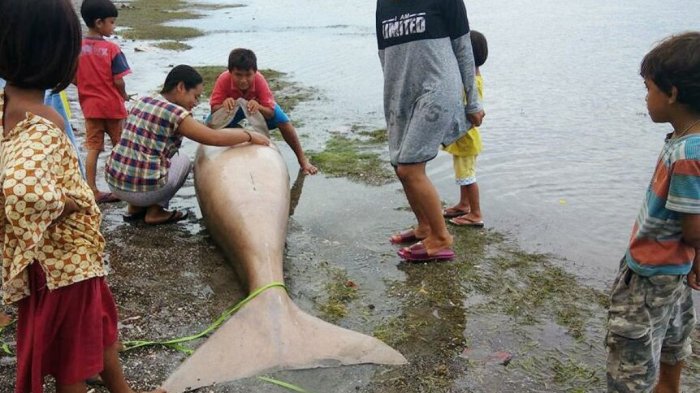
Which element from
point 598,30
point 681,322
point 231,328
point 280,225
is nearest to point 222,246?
point 280,225

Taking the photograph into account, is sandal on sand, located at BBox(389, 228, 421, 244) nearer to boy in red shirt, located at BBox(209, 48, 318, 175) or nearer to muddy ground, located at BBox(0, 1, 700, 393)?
muddy ground, located at BBox(0, 1, 700, 393)

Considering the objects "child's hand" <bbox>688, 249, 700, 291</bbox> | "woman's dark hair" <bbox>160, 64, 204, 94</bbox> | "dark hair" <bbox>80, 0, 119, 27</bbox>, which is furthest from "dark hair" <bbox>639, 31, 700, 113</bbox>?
"dark hair" <bbox>80, 0, 119, 27</bbox>

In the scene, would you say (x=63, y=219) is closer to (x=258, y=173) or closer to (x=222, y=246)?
(x=222, y=246)

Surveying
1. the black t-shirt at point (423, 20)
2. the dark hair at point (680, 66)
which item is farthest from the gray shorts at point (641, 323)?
the black t-shirt at point (423, 20)

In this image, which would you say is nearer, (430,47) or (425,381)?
(425,381)

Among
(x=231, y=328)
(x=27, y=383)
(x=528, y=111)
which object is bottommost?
(x=528, y=111)

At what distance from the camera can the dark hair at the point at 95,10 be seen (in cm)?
566

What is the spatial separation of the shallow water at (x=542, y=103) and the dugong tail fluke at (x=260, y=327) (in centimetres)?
211

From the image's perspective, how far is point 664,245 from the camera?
2.67 meters

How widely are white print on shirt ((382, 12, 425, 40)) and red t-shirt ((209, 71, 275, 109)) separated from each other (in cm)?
216

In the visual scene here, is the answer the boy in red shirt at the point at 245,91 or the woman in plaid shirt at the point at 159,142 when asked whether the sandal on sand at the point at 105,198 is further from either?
the boy in red shirt at the point at 245,91

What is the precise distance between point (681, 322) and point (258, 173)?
3.19m

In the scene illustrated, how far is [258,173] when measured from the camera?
5031 millimetres

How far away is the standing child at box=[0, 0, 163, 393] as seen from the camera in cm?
227
